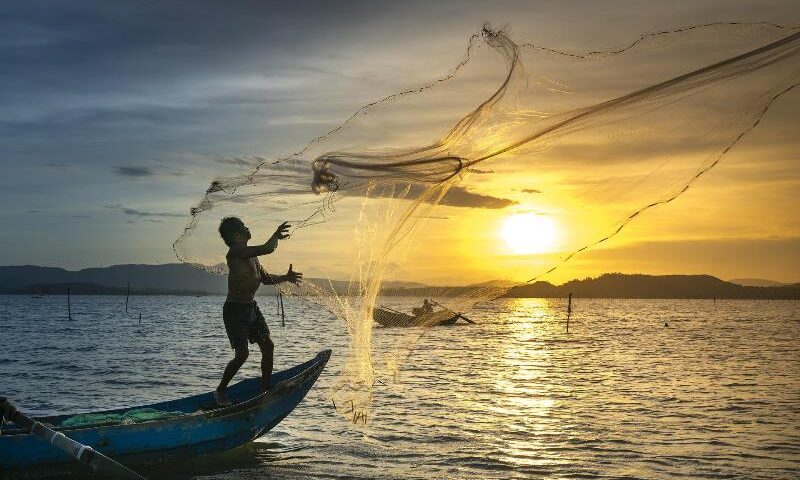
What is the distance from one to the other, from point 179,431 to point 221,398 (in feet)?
3.13

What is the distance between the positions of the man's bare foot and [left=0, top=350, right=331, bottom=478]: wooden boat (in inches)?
6.6

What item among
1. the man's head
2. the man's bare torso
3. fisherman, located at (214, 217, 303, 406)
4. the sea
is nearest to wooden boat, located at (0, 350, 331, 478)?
the sea

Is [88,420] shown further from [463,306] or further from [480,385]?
[480,385]

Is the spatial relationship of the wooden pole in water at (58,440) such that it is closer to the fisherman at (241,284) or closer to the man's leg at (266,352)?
the fisherman at (241,284)

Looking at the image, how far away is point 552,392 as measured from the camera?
2366cm

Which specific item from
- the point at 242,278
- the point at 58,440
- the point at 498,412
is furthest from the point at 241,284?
the point at 498,412

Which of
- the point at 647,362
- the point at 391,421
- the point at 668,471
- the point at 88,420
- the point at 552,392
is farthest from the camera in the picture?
the point at 647,362

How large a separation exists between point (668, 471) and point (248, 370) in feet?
64.8

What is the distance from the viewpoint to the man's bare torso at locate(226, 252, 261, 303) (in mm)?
11164

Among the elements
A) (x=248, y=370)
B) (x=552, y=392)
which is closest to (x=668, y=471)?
(x=552, y=392)

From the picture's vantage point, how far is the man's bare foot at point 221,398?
39.7 feet

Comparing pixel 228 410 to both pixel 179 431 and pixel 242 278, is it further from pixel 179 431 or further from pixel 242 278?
pixel 242 278

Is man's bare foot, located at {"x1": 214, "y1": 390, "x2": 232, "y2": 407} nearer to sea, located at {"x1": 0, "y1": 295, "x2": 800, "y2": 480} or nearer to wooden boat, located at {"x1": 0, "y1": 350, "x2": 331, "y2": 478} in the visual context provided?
wooden boat, located at {"x1": 0, "y1": 350, "x2": 331, "y2": 478}

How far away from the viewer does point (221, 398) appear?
39.8 ft
